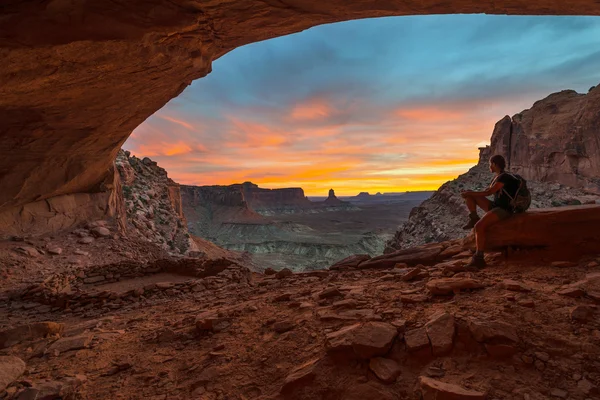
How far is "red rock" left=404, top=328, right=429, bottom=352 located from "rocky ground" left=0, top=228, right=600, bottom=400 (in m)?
0.01

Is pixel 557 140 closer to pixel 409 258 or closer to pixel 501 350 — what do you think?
pixel 409 258

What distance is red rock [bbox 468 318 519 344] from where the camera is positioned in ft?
7.47

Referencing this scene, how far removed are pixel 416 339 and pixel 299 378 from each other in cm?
107

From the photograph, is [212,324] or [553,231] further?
[553,231]

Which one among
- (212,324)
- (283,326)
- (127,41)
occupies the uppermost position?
(127,41)

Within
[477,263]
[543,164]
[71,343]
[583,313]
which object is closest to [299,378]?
[583,313]

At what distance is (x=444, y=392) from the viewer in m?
1.83

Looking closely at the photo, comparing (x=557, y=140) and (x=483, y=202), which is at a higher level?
(x=557, y=140)

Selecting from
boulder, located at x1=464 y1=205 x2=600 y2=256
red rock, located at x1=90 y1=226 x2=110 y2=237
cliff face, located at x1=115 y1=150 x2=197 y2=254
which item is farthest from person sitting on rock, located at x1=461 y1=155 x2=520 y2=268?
cliff face, located at x1=115 y1=150 x2=197 y2=254

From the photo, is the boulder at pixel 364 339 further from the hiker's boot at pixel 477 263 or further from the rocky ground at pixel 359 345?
the hiker's boot at pixel 477 263

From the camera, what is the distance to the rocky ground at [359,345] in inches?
82.4

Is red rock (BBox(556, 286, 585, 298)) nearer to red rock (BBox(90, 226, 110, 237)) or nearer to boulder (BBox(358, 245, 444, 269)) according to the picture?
boulder (BBox(358, 245, 444, 269))

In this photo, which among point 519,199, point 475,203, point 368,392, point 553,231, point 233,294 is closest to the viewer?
point 368,392

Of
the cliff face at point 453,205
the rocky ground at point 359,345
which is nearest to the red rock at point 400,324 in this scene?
the rocky ground at point 359,345
